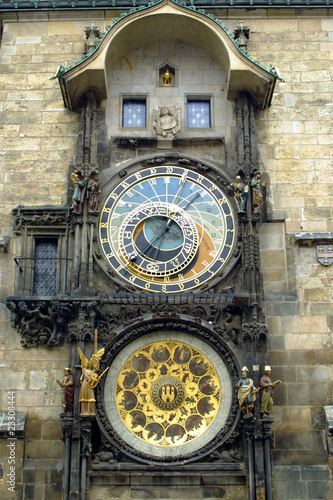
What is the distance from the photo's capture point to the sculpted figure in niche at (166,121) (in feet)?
47.9

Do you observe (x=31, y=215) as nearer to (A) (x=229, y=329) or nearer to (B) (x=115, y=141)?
(B) (x=115, y=141)

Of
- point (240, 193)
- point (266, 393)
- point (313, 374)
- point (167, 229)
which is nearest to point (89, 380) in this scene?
point (266, 393)

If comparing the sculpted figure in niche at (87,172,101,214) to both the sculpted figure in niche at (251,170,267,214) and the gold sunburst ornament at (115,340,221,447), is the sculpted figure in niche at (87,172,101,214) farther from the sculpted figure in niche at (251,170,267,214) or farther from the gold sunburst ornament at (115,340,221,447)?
the sculpted figure in niche at (251,170,267,214)

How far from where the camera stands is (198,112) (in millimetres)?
14984

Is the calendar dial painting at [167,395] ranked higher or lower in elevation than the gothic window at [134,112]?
lower

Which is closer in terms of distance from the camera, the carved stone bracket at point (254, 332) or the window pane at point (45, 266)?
the carved stone bracket at point (254, 332)

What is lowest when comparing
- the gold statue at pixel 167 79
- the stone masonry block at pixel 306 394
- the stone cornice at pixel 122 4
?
the stone masonry block at pixel 306 394

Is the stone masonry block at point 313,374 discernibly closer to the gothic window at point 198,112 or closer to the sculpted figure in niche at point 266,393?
the sculpted figure in niche at point 266,393

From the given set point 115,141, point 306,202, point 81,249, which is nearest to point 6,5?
point 115,141

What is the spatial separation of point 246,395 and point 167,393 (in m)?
1.30

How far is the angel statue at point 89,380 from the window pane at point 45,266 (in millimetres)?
1712

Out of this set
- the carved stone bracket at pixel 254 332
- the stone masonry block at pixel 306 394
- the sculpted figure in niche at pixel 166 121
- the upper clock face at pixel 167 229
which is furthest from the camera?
the sculpted figure in niche at pixel 166 121

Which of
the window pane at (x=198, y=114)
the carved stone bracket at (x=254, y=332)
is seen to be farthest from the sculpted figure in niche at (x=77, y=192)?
Result: the carved stone bracket at (x=254, y=332)

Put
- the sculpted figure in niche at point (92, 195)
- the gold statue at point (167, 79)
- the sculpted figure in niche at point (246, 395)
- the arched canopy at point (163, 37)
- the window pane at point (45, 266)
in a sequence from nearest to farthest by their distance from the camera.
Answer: the sculpted figure in niche at point (246, 395) → the sculpted figure in niche at point (92, 195) → the window pane at point (45, 266) → the arched canopy at point (163, 37) → the gold statue at point (167, 79)
